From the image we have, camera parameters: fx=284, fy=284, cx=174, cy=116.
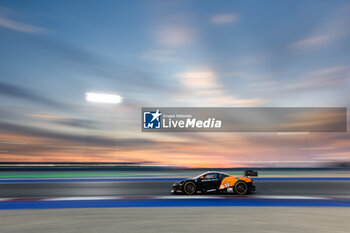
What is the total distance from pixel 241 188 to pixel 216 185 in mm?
953

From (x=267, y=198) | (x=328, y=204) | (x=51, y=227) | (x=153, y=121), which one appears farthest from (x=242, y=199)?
(x=153, y=121)

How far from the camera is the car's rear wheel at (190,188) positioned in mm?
10910

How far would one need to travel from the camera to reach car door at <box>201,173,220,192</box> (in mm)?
10938

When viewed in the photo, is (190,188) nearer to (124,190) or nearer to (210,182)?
(210,182)

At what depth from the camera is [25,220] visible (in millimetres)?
6652

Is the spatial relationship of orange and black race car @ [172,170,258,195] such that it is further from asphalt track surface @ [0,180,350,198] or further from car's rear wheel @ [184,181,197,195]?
asphalt track surface @ [0,180,350,198]

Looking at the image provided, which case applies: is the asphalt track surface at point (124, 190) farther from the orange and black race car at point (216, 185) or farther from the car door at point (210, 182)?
the car door at point (210, 182)

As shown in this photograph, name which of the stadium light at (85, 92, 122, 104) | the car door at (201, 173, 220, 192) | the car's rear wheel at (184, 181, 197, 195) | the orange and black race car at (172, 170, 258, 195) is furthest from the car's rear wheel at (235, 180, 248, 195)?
the stadium light at (85, 92, 122, 104)

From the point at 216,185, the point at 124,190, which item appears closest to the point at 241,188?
the point at 216,185

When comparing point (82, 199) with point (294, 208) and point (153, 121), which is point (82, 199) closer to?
point (294, 208)

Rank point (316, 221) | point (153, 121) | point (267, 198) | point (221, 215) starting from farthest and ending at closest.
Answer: point (153, 121)
point (267, 198)
point (221, 215)
point (316, 221)

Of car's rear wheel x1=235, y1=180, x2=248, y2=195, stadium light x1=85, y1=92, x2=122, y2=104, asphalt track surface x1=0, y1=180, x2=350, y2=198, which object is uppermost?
stadium light x1=85, y1=92, x2=122, y2=104

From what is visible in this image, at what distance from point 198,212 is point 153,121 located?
1625cm

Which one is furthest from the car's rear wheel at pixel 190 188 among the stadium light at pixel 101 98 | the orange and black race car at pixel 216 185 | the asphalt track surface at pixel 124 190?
the stadium light at pixel 101 98
